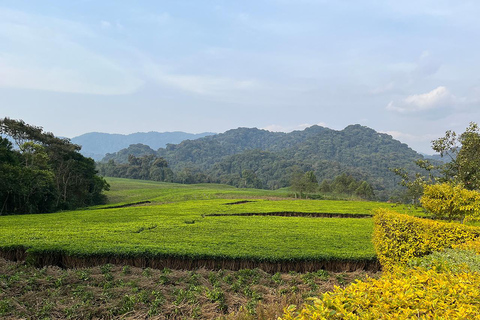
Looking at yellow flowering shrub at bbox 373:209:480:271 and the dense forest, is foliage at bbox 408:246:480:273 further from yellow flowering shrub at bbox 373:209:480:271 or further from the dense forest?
the dense forest

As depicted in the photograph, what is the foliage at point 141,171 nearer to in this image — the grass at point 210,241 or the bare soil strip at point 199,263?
the grass at point 210,241

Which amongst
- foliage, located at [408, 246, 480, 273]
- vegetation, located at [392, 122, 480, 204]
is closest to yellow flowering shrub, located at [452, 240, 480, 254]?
foliage, located at [408, 246, 480, 273]

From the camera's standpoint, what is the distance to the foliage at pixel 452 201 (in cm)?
1094

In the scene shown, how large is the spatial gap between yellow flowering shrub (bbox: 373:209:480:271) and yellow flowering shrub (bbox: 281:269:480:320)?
4504 mm

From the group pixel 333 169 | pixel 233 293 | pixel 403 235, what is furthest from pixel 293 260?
pixel 333 169

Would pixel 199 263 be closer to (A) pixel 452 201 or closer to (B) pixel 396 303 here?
(B) pixel 396 303

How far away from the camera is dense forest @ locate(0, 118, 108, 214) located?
25125mm

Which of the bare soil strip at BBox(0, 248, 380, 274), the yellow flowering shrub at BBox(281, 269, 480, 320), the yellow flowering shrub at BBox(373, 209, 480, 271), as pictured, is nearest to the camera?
the yellow flowering shrub at BBox(281, 269, 480, 320)

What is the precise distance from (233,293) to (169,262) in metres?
3.25

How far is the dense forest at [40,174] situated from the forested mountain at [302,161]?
193ft

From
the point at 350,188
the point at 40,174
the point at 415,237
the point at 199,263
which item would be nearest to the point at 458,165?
the point at 415,237

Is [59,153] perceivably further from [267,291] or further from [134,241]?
[267,291]

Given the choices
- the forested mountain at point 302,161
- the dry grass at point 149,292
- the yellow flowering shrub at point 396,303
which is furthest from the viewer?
the forested mountain at point 302,161

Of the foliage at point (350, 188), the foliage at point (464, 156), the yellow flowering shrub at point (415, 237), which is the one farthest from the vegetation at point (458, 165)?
the foliage at point (350, 188)
